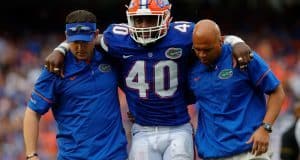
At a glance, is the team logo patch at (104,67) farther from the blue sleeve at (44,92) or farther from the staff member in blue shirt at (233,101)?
the staff member in blue shirt at (233,101)

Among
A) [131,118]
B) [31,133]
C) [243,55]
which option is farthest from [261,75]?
[31,133]

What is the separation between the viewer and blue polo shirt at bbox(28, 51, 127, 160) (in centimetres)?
702

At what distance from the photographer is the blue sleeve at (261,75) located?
670 cm

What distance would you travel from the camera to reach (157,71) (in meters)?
7.00

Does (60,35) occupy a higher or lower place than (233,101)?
lower

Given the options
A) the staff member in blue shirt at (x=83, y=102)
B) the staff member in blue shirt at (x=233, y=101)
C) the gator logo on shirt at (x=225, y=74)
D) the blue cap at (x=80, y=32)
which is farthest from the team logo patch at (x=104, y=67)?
the gator logo on shirt at (x=225, y=74)

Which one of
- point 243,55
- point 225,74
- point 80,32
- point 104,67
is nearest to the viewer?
point 243,55

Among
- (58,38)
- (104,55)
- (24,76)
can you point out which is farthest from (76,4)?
(104,55)

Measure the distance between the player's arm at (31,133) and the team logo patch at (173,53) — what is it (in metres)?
1.13

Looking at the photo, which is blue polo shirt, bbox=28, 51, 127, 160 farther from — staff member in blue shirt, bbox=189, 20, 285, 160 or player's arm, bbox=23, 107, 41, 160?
staff member in blue shirt, bbox=189, 20, 285, 160

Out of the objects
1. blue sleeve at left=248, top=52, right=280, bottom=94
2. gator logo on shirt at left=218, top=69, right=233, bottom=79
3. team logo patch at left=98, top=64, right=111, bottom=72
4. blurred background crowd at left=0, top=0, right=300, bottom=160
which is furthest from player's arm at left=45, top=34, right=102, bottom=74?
blurred background crowd at left=0, top=0, right=300, bottom=160

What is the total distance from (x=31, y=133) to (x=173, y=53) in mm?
1254

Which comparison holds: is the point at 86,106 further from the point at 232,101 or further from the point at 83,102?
the point at 232,101

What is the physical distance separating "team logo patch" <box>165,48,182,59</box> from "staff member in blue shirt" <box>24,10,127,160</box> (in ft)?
1.62
